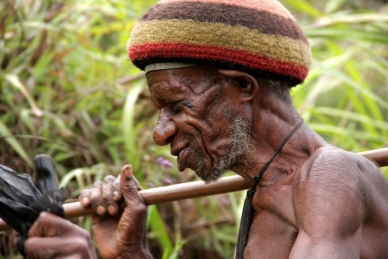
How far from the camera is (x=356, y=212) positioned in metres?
2.00

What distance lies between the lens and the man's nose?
232cm

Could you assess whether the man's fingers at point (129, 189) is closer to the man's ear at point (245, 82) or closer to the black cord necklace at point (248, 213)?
the black cord necklace at point (248, 213)

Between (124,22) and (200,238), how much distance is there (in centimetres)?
154

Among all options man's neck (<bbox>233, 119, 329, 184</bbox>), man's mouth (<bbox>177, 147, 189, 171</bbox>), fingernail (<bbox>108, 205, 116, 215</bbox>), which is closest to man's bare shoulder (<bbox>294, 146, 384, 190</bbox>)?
man's neck (<bbox>233, 119, 329, 184</bbox>)

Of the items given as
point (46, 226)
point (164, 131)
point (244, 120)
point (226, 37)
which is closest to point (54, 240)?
point (46, 226)

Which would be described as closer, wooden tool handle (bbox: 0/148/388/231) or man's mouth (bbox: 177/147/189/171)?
man's mouth (bbox: 177/147/189/171)

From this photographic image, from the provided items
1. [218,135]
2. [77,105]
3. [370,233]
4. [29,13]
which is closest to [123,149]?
[77,105]

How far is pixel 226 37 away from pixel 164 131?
39 centimetres

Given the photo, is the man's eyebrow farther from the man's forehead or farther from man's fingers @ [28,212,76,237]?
man's fingers @ [28,212,76,237]

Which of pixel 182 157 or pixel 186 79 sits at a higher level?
pixel 186 79

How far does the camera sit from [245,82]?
2.29 metres

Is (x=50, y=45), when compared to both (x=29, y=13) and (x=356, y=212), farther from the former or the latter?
(x=356, y=212)

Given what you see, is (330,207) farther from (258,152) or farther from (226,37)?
(226,37)

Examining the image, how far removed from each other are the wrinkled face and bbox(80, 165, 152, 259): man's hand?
38 centimetres
